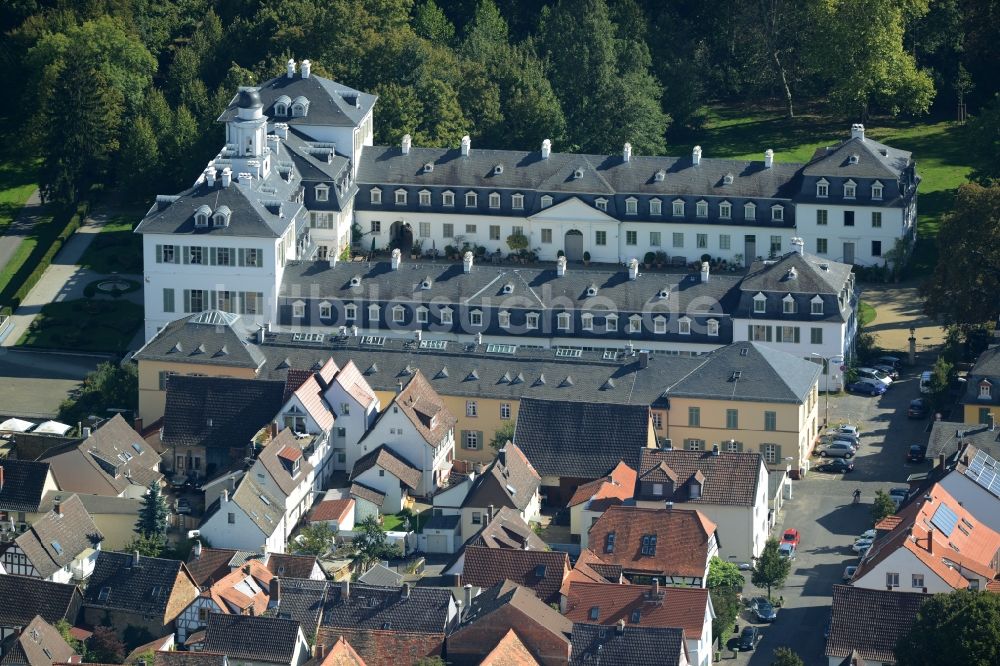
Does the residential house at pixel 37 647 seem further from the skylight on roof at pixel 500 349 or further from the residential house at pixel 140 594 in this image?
the skylight on roof at pixel 500 349

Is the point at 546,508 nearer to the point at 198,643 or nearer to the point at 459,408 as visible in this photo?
the point at 459,408

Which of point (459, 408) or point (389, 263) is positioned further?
point (389, 263)

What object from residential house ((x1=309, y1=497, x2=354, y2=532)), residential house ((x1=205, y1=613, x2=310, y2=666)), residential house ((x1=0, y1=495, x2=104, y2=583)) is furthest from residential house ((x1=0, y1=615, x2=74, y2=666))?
residential house ((x1=309, y1=497, x2=354, y2=532))

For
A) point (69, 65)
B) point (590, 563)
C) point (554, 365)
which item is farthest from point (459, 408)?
point (69, 65)

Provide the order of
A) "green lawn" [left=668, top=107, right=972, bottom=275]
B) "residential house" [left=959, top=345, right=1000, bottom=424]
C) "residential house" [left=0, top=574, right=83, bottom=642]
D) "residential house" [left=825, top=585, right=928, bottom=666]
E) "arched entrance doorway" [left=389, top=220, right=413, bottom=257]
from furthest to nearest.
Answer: "green lawn" [left=668, top=107, right=972, bottom=275]
"arched entrance doorway" [left=389, top=220, right=413, bottom=257]
"residential house" [left=959, top=345, right=1000, bottom=424]
"residential house" [left=0, top=574, right=83, bottom=642]
"residential house" [left=825, top=585, right=928, bottom=666]

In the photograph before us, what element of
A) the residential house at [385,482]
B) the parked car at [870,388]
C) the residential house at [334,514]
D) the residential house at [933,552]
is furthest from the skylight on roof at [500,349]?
the residential house at [933,552]

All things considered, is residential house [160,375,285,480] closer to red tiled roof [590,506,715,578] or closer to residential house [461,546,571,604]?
residential house [461,546,571,604]
